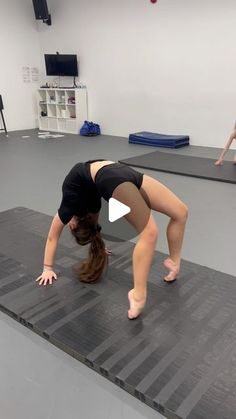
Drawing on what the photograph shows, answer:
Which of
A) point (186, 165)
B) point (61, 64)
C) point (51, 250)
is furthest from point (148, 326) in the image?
point (61, 64)

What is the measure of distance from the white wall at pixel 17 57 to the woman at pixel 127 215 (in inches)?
273

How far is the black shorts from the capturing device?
1.82 metres

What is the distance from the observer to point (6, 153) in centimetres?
618

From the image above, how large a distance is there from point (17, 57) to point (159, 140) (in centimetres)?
414

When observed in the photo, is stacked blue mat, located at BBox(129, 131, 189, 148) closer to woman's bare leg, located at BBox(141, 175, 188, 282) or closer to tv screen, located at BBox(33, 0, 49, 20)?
tv screen, located at BBox(33, 0, 49, 20)

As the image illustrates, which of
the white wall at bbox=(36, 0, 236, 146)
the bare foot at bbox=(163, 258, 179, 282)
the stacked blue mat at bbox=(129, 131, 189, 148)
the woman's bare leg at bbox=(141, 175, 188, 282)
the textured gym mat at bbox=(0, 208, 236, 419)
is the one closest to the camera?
the textured gym mat at bbox=(0, 208, 236, 419)

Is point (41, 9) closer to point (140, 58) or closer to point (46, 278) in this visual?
point (140, 58)

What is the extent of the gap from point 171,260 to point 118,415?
982 mm

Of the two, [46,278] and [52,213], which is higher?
[46,278]

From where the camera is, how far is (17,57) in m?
8.30

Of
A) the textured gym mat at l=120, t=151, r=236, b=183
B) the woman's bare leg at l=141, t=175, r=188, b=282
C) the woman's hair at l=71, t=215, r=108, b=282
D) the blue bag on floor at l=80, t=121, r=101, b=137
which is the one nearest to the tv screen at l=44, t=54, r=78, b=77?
the blue bag on floor at l=80, t=121, r=101, b=137

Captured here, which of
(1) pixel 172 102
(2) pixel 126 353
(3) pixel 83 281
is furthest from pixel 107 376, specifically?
(1) pixel 172 102

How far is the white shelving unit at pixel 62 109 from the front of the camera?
7896mm

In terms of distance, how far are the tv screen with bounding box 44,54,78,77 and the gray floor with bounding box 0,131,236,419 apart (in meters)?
2.29
